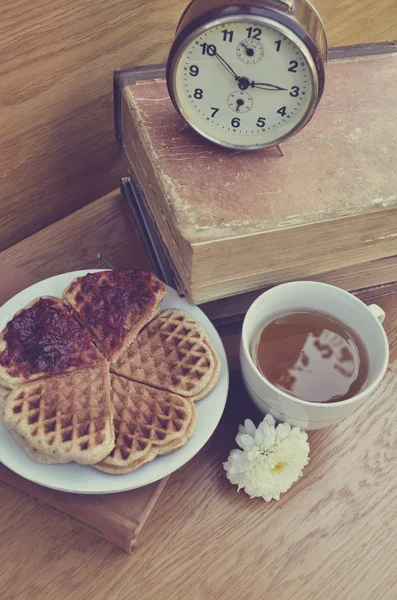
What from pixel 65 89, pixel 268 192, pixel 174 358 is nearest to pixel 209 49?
pixel 268 192

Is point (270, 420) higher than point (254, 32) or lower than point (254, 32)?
lower

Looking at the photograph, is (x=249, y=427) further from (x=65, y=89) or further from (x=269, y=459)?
(x=65, y=89)

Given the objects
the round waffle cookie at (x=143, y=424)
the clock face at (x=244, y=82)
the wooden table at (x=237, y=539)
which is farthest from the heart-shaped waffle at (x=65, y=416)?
the clock face at (x=244, y=82)

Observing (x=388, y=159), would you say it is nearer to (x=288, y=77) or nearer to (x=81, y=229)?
(x=288, y=77)

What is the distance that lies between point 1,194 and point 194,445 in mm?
758

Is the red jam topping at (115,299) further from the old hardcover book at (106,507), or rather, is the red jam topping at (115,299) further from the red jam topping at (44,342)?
the old hardcover book at (106,507)

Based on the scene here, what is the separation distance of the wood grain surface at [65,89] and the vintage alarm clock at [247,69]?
1.05 ft

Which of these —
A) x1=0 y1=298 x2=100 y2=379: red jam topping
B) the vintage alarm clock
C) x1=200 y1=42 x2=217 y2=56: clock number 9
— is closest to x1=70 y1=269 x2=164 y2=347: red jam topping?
x1=0 y1=298 x2=100 y2=379: red jam topping

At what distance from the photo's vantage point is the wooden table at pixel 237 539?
3.26 ft

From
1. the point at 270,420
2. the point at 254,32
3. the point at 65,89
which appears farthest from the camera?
the point at 65,89

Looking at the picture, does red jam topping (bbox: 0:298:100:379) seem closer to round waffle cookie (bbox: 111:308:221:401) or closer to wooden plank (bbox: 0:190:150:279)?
Result: round waffle cookie (bbox: 111:308:221:401)

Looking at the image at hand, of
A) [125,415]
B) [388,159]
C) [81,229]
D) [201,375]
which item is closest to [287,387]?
[201,375]

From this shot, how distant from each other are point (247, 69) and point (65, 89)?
0.46 metres

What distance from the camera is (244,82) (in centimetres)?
102
